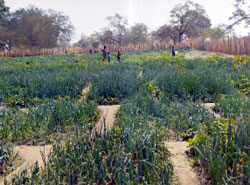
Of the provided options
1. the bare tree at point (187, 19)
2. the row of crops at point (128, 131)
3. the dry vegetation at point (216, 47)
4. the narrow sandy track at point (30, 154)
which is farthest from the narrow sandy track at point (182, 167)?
the bare tree at point (187, 19)

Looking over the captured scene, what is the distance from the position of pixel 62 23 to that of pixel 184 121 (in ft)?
172

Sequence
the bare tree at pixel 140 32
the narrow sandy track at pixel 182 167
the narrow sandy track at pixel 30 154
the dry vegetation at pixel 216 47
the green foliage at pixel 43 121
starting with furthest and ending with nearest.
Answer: the bare tree at pixel 140 32 < the dry vegetation at pixel 216 47 < the green foliage at pixel 43 121 < the narrow sandy track at pixel 30 154 < the narrow sandy track at pixel 182 167

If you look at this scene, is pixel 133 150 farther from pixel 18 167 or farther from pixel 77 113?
pixel 77 113

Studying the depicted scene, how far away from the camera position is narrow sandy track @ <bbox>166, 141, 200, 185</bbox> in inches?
96.0

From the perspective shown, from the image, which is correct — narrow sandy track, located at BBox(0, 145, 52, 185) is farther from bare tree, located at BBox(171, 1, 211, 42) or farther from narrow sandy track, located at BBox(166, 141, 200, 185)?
bare tree, located at BBox(171, 1, 211, 42)

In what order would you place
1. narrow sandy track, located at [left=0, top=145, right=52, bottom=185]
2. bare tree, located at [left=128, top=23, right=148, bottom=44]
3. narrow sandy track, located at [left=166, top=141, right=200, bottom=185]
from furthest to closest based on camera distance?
bare tree, located at [left=128, top=23, right=148, bottom=44]
narrow sandy track, located at [left=0, top=145, right=52, bottom=185]
narrow sandy track, located at [left=166, top=141, right=200, bottom=185]

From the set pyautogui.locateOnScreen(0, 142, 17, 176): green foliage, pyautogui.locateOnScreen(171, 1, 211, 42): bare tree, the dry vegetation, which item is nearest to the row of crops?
pyautogui.locateOnScreen(0, 142, 17, 176): green foliage

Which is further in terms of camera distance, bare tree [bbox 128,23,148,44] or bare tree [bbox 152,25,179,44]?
bare tree [bbox 128,23,148,44]

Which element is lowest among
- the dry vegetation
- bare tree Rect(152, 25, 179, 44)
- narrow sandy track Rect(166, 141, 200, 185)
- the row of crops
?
narrow sandy track Rect(166, 141, 200, 185)

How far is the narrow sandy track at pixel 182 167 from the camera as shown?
8.00 feet

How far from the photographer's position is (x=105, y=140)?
275cm

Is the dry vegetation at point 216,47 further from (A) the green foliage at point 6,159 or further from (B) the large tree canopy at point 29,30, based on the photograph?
(A) the green foliage at point 6,159

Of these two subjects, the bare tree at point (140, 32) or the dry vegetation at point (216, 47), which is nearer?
the dry vegetation at point (216, 47)

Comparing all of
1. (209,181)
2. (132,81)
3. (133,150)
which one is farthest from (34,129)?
(132,81)
